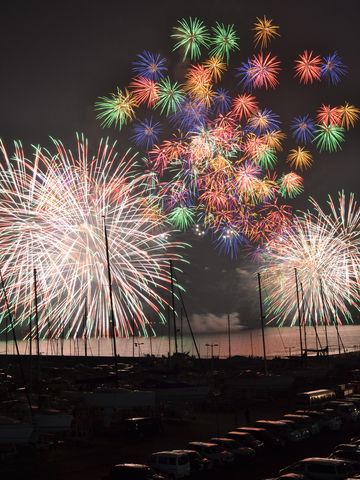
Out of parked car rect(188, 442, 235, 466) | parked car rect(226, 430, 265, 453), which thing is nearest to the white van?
parked car rect(188, 442, 235, 466)

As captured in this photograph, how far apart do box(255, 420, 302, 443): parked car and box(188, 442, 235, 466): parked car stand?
5214 millimetres

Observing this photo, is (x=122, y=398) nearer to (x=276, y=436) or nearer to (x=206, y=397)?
(x=206, y=397)

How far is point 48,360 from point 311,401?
7847 centimetres

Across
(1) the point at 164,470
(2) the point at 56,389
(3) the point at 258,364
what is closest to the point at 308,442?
(1) the point at 164,470

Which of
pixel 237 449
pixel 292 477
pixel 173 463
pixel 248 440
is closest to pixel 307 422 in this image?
pixel 248 440

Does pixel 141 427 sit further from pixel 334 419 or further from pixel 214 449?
pixel 334 419

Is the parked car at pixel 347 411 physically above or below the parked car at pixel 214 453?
above

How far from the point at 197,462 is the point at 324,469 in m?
5.24

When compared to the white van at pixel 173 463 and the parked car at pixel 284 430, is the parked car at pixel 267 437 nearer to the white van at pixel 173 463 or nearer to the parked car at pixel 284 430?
the parked car at pixel 284 430

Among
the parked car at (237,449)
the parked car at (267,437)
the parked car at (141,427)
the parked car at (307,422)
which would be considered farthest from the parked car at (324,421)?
the parked car at (141,427)

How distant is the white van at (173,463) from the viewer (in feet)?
79.4

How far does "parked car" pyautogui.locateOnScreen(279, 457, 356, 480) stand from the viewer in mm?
22812

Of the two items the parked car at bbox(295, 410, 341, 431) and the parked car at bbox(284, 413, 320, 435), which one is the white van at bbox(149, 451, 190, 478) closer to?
the parked car at bbox(284, 413, 320, 435)

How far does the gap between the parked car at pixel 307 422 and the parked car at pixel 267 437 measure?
3.18 meters
